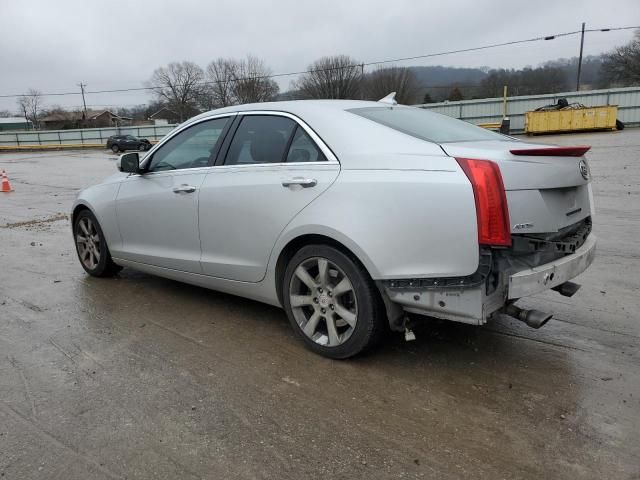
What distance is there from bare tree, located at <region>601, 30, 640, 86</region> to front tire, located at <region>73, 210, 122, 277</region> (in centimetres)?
6234

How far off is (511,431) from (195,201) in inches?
107

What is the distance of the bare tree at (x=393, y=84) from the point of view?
6781cm

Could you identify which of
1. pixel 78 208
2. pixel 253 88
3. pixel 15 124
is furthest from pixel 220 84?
pixel 78 208

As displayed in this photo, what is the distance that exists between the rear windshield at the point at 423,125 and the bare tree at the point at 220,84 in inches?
2682

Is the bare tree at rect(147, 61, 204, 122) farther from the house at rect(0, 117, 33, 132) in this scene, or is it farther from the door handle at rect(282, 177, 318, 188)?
the door handle at rect(282, 177, 318, 188)

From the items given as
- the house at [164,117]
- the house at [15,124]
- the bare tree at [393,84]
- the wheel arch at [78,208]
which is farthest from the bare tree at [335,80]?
the wheel arch at [78,208]

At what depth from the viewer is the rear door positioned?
3393 mm

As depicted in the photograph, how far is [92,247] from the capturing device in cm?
543

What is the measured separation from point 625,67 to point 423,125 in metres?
65.4

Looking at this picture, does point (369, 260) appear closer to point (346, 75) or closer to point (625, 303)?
point (625, 303)

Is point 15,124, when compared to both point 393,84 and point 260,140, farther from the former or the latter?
point 260,140

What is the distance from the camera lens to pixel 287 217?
11.2 feet

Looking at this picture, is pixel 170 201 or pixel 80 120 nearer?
pixel 170 201

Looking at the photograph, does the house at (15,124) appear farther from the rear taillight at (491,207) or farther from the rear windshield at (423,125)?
the rear taillight at (491,207)
